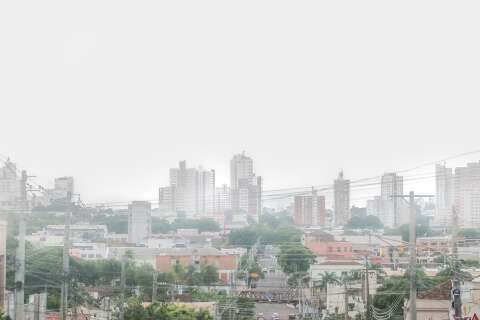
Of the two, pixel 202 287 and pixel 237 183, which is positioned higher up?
pixel 237 183

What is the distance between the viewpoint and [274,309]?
29.0 meters

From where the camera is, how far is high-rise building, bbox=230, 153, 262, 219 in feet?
254

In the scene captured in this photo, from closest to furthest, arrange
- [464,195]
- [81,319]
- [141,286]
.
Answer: [81,319] < [141,286] < [464,195]

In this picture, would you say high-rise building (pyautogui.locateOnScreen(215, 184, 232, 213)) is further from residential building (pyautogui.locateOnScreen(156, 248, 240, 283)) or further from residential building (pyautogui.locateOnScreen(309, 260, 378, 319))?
residential building (pyautogui.locateOnScreen(309, 260, 378, 319))

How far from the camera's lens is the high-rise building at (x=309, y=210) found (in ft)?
243

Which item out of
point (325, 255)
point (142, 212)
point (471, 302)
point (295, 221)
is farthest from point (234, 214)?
point (471, 302)

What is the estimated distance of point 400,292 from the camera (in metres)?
19.3

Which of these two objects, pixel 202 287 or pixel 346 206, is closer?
pixel 202 287

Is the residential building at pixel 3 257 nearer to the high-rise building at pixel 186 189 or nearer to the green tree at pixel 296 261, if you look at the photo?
the green tree at pixel 296 261

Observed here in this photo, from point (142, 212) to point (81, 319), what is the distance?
35040 mm

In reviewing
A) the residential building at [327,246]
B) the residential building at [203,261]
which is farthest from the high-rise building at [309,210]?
the residential building at [203,261]

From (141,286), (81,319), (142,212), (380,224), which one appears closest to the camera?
(81,319)

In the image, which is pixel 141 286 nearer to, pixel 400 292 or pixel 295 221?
pixel 400 292

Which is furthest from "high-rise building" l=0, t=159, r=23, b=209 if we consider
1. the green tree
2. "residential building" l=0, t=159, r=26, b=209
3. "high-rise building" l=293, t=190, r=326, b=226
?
"high-rise building" l=293, t=190, r=326, b=226
